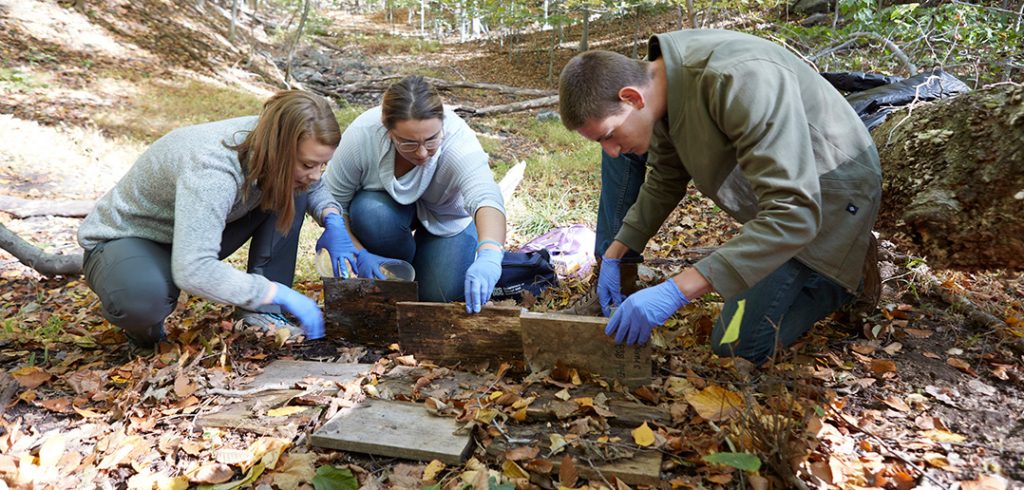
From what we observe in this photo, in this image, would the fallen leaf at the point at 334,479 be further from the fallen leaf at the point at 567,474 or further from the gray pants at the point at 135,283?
the gray pants at the point at 135,283

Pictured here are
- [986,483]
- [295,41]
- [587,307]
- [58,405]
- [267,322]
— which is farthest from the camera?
[295,41]

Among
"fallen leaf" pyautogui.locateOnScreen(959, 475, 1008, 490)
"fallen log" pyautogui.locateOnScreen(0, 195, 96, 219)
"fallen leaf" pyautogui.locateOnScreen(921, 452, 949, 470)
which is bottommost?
"fallen log" pyautogui.locateOnScreen(0, 195, 96, 219)

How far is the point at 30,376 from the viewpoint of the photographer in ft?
7.97

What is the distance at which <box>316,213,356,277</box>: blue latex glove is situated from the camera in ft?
9.86

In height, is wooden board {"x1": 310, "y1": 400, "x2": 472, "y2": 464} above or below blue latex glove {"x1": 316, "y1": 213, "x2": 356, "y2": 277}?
below

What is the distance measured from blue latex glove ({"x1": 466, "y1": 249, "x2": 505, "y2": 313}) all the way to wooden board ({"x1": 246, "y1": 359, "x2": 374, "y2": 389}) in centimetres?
51

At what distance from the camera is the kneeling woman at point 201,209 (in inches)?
89.3

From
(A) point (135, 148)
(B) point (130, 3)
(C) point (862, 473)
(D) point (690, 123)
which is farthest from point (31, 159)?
(B) point (130, 3)

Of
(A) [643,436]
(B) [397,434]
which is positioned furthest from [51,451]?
(A) [643,436]

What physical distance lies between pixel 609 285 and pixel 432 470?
122 centimetres

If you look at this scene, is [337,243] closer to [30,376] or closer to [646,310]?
[30,376]

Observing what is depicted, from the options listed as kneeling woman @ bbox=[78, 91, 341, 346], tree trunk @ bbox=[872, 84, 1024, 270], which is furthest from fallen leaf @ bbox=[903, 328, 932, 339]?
kneeling woman @ bbox=[78, 91, 341, 346]

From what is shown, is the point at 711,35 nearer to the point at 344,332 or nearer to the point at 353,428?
the point at 353,428

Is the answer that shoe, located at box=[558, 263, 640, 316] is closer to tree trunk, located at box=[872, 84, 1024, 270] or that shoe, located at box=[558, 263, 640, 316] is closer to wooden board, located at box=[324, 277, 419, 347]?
wooden board, located at box=[324, 277, 419, 347]
